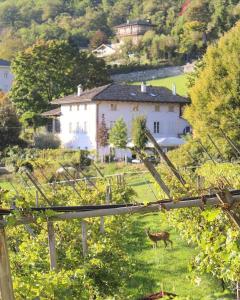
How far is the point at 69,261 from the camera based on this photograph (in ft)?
27.8

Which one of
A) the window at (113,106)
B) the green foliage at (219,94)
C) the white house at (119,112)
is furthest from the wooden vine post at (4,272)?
the window at (113,106)

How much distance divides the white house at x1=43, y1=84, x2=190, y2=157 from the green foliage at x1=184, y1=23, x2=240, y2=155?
961 centimetres

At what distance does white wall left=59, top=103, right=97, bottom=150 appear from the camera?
41438 millimetres

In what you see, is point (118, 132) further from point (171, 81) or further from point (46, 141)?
point (171, 81)

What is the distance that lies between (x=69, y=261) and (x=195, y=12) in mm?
74156

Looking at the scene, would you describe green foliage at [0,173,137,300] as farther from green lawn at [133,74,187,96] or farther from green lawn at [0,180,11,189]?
green lawn at [133,74,187,96]

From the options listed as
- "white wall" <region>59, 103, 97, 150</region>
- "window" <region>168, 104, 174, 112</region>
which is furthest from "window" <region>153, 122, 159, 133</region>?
"white wall" <region>59, 103, 97, 150</region>

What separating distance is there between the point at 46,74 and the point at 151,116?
13100 millimetres

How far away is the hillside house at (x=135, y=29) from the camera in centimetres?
9862

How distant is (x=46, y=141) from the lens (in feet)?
144

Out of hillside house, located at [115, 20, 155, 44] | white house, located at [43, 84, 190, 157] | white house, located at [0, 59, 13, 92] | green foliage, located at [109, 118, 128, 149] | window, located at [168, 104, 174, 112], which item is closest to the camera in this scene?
green foliage, located at [109, 118, 128, 149]

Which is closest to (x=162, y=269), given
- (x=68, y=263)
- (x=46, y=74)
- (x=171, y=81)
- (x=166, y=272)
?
(x=166, y=272)

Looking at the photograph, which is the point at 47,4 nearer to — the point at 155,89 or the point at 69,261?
the point at 155,89

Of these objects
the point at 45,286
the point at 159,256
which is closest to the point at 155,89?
the point at 159,256
